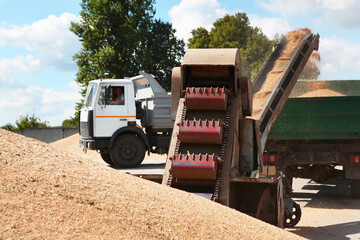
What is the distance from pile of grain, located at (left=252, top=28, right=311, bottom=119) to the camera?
9.61m

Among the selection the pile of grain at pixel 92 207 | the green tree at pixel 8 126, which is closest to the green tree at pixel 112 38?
the green tree at pixel 8 126

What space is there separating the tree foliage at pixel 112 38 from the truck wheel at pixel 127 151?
1662cm

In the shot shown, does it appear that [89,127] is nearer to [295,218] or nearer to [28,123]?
[295,218]

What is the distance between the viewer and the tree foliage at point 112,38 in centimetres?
3116

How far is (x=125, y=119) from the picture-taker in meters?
14.8

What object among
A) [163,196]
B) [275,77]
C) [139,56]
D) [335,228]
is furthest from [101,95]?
[139,56]

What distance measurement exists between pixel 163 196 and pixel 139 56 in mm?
26915

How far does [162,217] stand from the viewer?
4625 millimetres

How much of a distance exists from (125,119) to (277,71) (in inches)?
235

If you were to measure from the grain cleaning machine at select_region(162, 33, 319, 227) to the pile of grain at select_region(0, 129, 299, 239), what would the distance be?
3.03ft

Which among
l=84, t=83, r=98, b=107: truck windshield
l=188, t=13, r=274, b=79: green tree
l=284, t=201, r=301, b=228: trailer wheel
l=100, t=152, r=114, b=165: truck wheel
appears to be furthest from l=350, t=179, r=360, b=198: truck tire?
l=188, t=13, r=274, b=79: green tree

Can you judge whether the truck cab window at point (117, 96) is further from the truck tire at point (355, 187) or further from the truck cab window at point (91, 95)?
the truck tire at point (355, 187)

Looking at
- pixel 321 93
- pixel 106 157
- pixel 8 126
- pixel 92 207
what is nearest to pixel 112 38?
pixel 8 126

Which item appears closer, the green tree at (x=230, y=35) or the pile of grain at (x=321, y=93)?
the pile of grain at (x=321, y=93)
